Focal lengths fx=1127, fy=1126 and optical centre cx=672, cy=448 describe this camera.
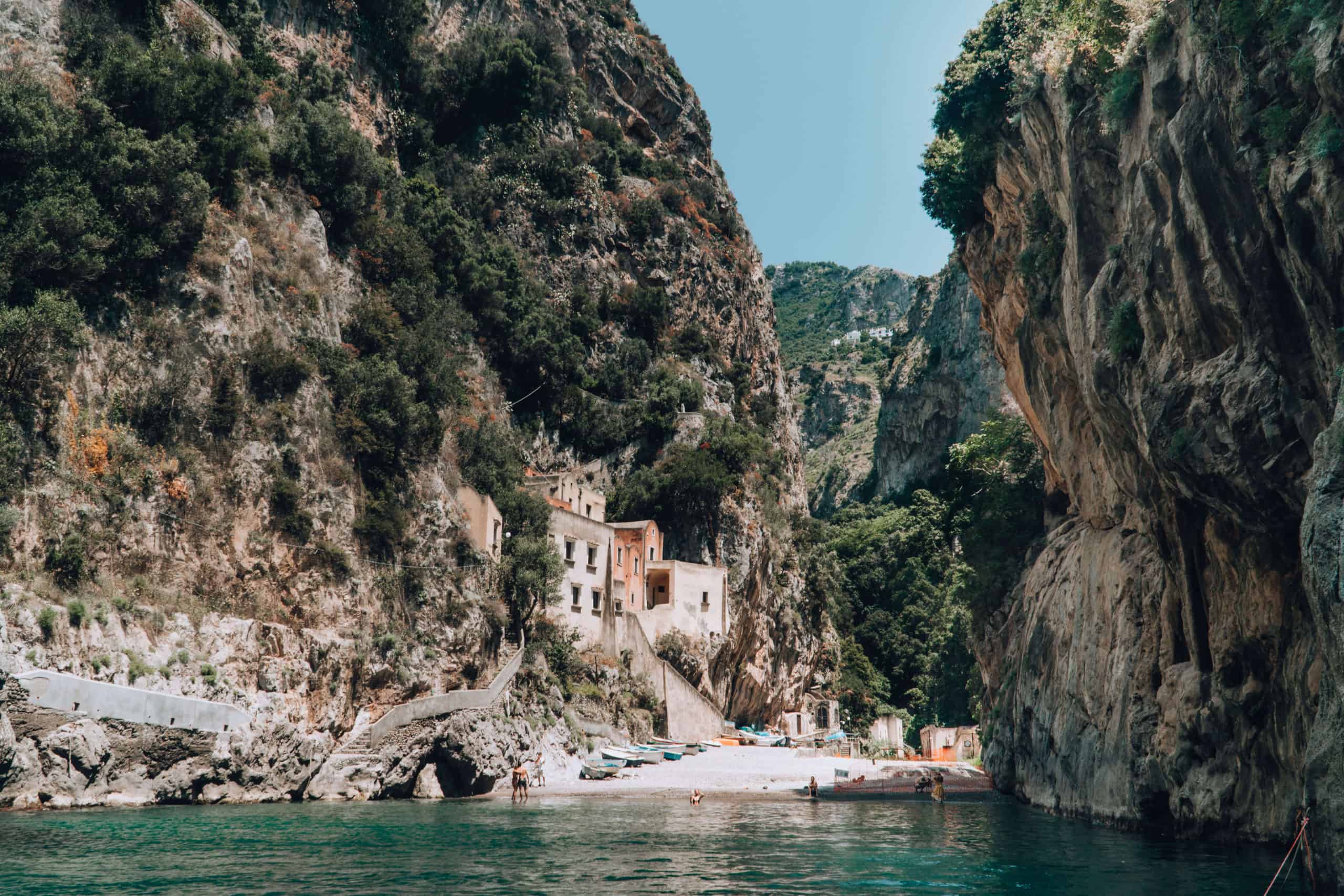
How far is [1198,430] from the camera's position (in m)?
21.1

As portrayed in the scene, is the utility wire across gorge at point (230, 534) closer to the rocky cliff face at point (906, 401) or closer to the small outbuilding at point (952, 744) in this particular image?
the small outbuilding at point (952, 744)

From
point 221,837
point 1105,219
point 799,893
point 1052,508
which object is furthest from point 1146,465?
point 221,837

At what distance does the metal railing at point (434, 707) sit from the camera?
41750 millimetres

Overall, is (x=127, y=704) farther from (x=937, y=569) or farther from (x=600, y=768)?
(x=937, y=569)

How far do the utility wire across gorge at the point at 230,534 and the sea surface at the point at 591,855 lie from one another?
10.4 m

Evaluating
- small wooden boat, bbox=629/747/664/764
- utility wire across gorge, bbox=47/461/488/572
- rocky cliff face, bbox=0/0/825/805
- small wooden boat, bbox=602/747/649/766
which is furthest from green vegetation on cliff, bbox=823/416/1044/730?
utility wire across gorge, bbox=47/461/488/572

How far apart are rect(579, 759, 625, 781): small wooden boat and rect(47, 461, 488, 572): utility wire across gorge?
1022 cm

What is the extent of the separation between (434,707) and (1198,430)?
30796 millimetres

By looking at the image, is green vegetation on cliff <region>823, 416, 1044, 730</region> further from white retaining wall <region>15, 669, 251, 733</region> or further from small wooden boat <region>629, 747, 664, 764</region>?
white retaining wall <region>15, 669, 251, 733</region>

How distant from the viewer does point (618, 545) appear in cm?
6619

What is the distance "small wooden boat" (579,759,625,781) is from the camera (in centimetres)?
4944

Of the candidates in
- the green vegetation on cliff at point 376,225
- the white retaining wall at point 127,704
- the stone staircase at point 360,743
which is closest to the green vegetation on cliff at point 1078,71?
the green vegetation on cliff at point 376,225

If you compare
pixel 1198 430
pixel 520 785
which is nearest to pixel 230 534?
pixel 520 785

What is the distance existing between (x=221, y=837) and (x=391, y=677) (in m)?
17.3
